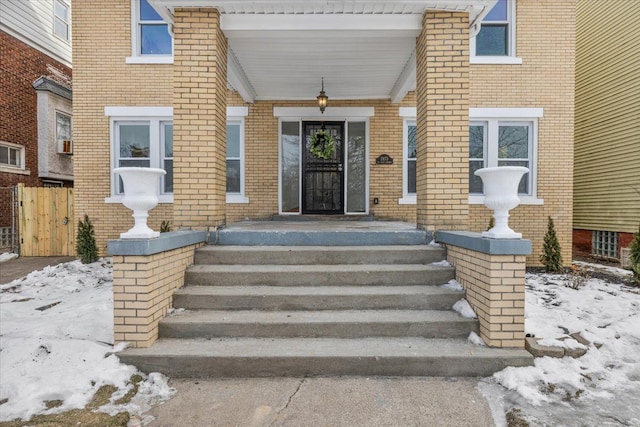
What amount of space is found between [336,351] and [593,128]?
34.5 ft

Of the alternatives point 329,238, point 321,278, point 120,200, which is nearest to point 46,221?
point 120,200

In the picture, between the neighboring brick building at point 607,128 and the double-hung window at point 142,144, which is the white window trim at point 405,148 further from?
the neighboring brick building at point 607,128

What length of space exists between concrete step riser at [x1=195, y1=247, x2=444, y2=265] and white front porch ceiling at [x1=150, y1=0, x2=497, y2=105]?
3006 millimetres

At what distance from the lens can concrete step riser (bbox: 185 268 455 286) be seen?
3.77 metres

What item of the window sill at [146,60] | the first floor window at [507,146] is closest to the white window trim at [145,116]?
the window sill at [146,60]

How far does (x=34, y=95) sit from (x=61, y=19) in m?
2.96

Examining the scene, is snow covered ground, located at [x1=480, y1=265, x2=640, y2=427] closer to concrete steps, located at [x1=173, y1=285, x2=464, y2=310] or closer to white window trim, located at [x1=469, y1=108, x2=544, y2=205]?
concrete steps, located at [x1=173, y1=285, x2=464, y2=310]

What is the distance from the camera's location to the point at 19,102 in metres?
10.0

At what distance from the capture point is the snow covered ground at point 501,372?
7.79 feet

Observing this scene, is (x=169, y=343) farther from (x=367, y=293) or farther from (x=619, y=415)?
(x=619, y=415)

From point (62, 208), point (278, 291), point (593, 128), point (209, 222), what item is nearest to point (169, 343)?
point (278, 291)

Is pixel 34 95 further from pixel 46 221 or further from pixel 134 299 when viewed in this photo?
pixel 134 299

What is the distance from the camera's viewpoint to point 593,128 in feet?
31.1

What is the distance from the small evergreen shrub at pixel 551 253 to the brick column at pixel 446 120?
12.7 ft
